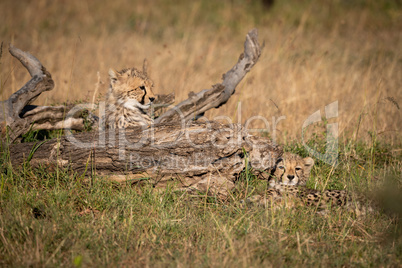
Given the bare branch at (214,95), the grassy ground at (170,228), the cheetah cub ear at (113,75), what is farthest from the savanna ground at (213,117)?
the bare branch at (214,95)

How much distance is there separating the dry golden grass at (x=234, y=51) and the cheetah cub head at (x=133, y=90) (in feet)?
2.13

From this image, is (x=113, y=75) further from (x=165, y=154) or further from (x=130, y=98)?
(x=165, y=154)

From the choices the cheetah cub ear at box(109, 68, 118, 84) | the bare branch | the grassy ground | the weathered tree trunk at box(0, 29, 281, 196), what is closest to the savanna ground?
the grassy ground

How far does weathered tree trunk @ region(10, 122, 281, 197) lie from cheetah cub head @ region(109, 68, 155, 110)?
42.4 inches

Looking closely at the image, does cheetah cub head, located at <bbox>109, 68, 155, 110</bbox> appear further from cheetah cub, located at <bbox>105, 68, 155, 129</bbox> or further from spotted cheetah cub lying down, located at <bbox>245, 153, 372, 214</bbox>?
spotted cheetah cub lying down, located at <bbox>245, 153, 372, 214</bbox>

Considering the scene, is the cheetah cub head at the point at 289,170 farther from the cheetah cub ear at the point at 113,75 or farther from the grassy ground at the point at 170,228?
the cheetah cub ear at the point at 113,75

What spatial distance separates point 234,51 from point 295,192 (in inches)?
218

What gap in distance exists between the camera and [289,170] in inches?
154

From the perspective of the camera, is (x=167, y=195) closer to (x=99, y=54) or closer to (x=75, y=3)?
(x=99, y=54)

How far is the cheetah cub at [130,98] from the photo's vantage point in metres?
4.70

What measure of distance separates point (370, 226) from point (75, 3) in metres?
10.8

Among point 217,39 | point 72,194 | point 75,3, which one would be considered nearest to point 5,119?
point 72,194

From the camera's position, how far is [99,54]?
7738 mm

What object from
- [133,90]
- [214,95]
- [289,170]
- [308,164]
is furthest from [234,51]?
[289,170]
